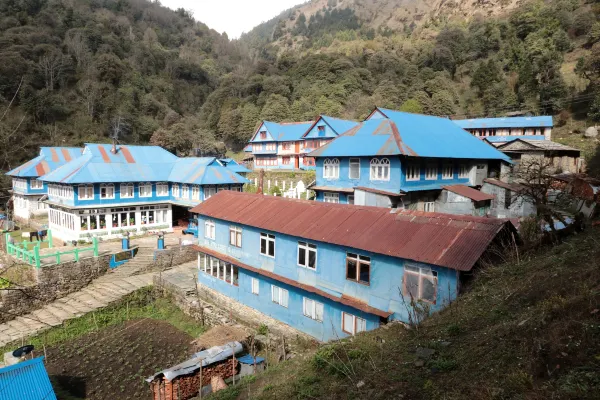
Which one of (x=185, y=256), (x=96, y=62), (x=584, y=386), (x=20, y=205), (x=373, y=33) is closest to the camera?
(x=584, y=386)

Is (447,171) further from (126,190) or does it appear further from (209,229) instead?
(126,190)

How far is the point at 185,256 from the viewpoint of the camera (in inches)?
967

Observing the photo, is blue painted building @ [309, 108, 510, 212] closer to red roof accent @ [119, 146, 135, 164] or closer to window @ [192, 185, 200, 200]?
window @ [192, 185, 200, 200]

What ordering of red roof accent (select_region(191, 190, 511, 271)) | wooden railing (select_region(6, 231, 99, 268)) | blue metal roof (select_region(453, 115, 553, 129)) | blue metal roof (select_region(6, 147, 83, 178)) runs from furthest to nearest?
blue metal roof (select_region(453, 115, 553, 129)) < blue metal roof (select_region(6, 147, 83, 178)) < wooden railing (select_region(6, 231, 99, 268)) < red roof accent (select_region(191, 190, 511, 271))

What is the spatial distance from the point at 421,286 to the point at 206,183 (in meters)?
20.0

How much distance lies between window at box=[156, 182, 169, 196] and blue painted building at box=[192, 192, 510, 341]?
41.3 ft

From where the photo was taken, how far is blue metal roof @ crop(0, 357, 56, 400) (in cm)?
948

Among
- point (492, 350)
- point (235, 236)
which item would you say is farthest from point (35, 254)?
point (492, 350)

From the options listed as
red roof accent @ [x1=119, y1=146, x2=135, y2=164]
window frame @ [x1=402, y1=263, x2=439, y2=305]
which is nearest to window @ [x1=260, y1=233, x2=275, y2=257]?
window frame @ [x1=402, y1=263, x2=439, y2=305]

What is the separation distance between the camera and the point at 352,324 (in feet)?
40.5

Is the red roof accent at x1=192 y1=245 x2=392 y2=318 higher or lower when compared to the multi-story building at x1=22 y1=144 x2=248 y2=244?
lower

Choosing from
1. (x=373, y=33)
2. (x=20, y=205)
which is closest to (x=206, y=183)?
(x=20, y=205)

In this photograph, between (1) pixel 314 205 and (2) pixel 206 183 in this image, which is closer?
(1) pixel 314 205

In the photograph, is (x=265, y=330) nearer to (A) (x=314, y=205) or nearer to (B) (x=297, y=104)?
(A) (x=314, y=205)
